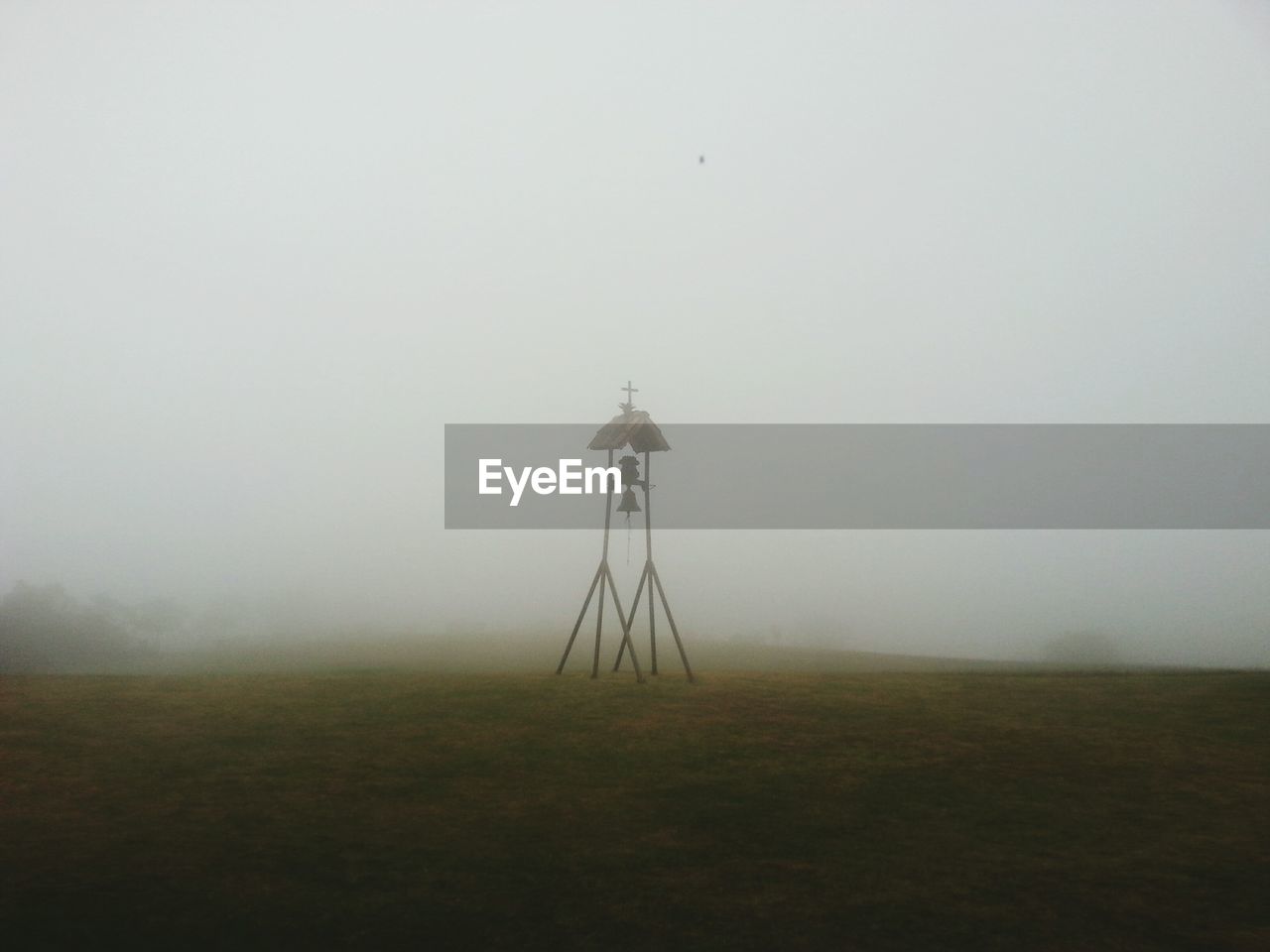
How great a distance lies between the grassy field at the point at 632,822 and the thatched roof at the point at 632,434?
330 cm

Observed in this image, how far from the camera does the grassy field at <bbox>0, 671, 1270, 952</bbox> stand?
402 centimetres

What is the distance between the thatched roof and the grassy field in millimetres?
3304

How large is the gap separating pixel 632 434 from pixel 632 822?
239 inches

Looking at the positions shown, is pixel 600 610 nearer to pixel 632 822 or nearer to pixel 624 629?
pixel 624 629

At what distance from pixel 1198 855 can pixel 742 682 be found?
20.3 feet

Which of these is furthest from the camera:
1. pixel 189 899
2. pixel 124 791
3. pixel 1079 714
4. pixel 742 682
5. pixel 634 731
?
pixel 742 682

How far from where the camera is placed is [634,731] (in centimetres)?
766

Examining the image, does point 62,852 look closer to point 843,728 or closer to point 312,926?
point 312,926

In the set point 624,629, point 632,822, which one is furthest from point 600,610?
point 632,822

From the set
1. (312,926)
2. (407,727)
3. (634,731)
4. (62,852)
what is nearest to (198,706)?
(407,727)

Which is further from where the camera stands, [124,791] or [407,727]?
[407,727]

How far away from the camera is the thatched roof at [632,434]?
10.8 meters

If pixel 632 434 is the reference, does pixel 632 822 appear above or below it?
below

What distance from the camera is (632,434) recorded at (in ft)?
35.3
